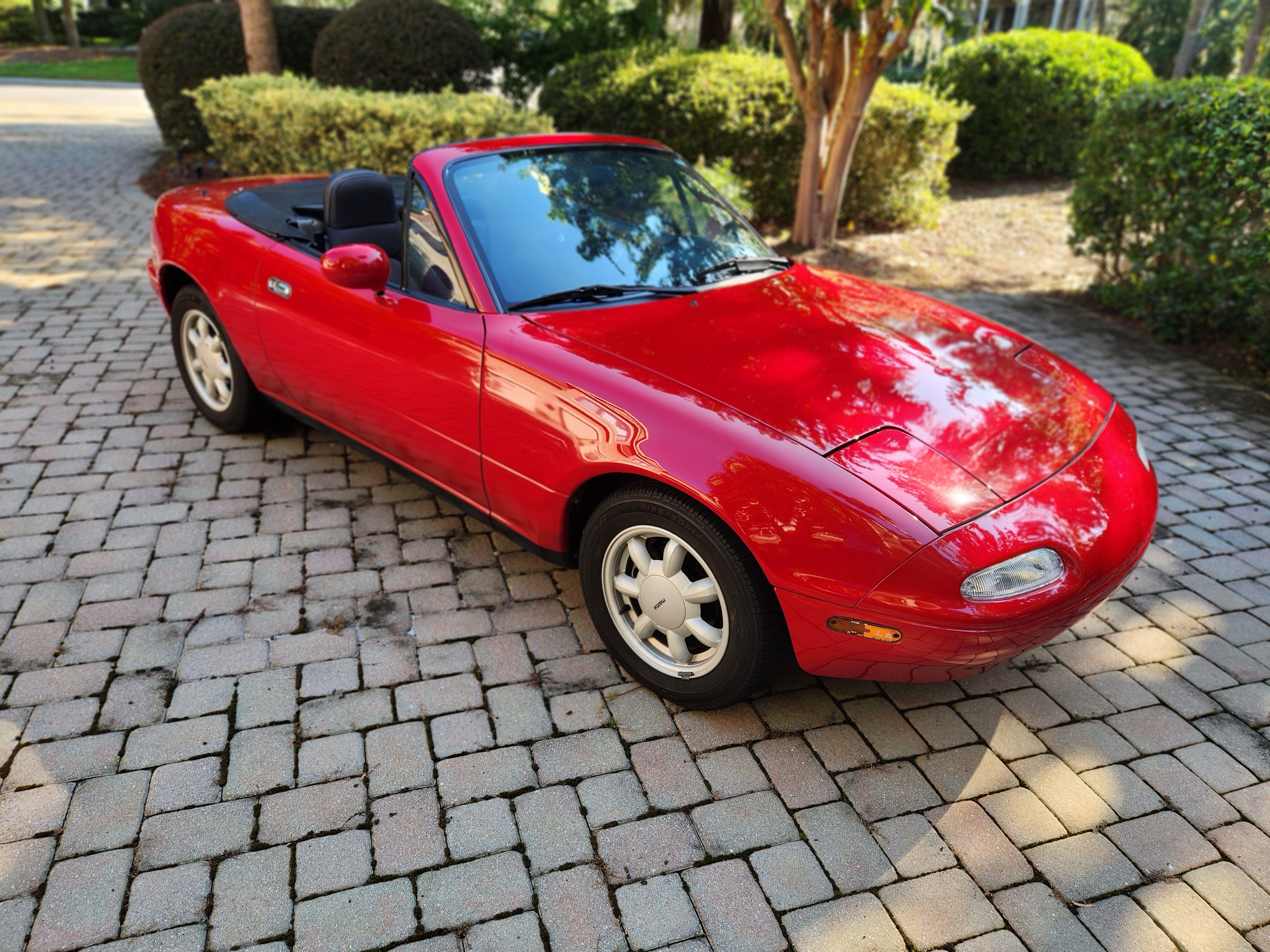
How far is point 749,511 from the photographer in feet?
8.04

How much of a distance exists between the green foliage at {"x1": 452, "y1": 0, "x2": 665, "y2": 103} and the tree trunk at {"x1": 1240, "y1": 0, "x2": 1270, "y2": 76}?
11.1 metres

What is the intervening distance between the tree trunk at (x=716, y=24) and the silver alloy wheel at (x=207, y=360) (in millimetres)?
10846

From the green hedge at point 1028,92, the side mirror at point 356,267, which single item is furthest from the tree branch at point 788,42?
the side mirror at point 356,267

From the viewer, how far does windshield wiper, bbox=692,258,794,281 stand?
3.55 meters

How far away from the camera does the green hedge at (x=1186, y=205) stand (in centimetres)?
592

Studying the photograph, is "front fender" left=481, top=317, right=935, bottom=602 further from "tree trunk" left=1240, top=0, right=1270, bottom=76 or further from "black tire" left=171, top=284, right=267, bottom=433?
"tree trunk" left=1240, top=0, right=1270, bottom=76

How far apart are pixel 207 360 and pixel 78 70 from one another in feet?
85.2

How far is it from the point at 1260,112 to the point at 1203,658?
4.66 meters

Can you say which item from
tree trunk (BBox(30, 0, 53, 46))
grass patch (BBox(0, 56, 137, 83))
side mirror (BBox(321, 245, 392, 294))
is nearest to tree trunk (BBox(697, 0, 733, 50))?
side mirror (BBox(321, 245, 392, 294))

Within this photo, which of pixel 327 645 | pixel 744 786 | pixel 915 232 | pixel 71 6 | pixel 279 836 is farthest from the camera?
pixel 71 6

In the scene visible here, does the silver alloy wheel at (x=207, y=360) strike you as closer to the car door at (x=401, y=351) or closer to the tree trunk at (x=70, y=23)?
the car door at (x=401, y=351)

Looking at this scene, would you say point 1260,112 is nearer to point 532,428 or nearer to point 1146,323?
point 1146,323

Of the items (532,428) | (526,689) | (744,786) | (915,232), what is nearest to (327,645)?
(526,689)

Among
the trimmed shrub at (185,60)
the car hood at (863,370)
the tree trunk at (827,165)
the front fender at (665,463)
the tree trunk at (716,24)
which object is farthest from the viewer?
the tree trunk at (716,24)
